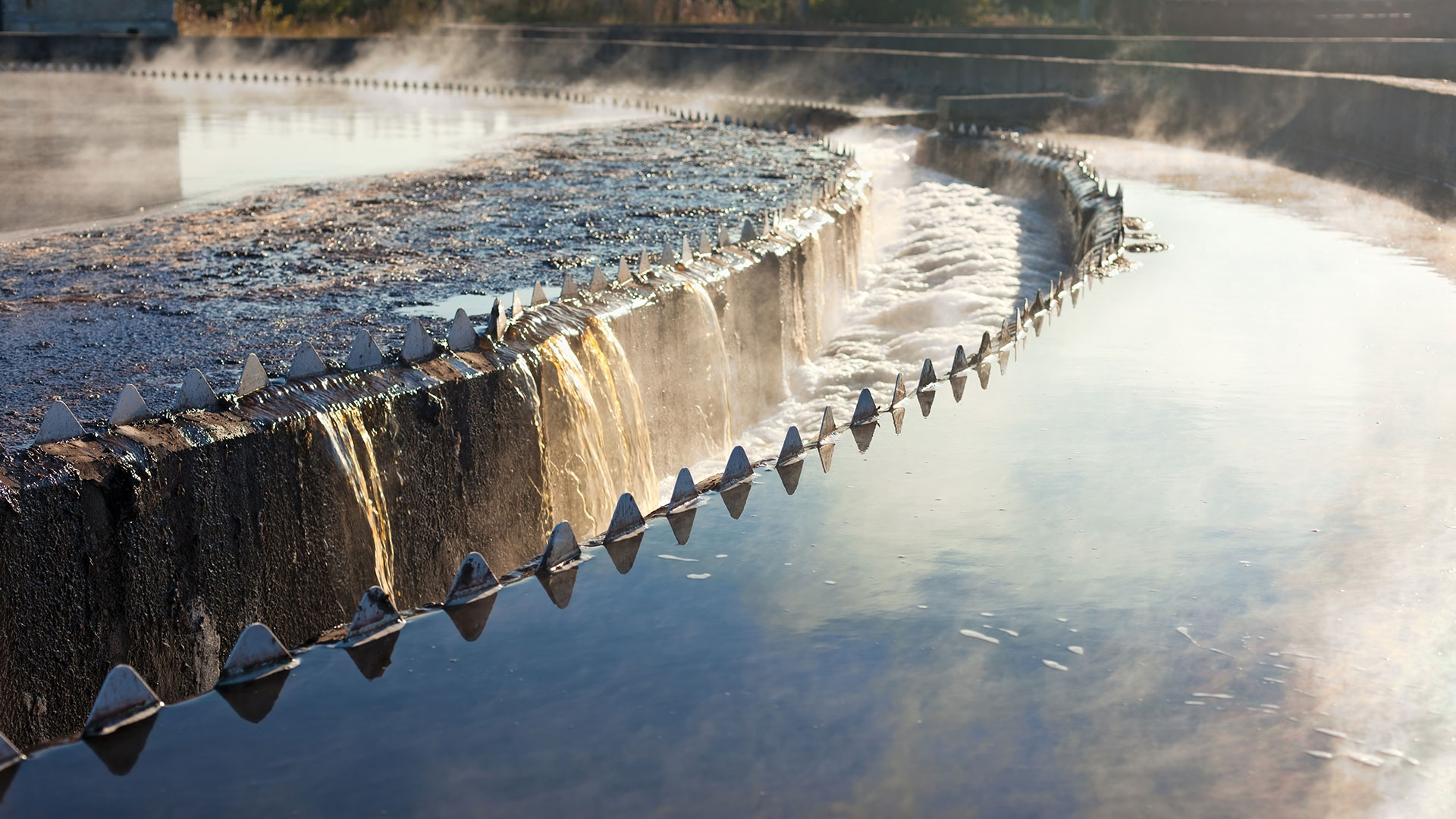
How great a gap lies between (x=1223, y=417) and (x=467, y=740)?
416 cm

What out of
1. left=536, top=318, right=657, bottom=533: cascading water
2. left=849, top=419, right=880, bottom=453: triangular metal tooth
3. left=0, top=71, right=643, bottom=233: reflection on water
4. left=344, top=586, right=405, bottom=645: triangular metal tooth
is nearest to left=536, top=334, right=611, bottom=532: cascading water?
left=536, top=318, right=657, bottom=533: cascading water

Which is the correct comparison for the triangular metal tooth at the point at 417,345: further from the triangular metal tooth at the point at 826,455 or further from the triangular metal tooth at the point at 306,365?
the triangular metal tooth at the point at 826,455

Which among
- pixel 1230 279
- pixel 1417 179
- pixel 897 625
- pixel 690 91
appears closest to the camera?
pixel 897 625

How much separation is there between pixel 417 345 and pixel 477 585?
2.74m

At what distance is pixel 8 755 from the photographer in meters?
3.24

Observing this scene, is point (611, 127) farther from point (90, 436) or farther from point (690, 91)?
point (90, 436)

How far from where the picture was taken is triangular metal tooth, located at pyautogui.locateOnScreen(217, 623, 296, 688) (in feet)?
12.0

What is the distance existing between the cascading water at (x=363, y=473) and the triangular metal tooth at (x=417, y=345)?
71cm

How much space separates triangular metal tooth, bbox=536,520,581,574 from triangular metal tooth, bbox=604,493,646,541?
24 centimetres

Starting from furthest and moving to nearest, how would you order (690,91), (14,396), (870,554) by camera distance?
(690,91) → (14,396) → (870,554)

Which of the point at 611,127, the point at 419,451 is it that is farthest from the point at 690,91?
the point at 419,451

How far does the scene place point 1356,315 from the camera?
8.85 metres

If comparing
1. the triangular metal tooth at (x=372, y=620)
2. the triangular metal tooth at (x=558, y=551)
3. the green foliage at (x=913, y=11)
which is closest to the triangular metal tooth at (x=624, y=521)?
the triangular metal tooth at (x=558, y=551)

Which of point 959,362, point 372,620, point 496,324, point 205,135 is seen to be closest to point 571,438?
point 496,324
